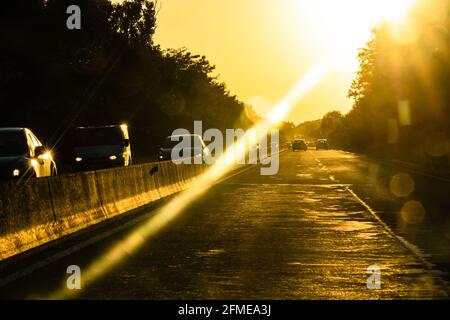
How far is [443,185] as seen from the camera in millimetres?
29438

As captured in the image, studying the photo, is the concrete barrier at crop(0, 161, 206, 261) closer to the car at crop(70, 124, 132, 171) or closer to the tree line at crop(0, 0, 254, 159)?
the car at crop(70, 124, 132, 171)

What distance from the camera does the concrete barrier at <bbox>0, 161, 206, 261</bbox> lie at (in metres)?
11.3

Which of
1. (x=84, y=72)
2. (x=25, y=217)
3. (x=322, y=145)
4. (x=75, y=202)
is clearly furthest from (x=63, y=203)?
(x=322, y=145)

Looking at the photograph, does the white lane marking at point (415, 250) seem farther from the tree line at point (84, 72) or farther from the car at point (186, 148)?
the tree line at point (84, 72)

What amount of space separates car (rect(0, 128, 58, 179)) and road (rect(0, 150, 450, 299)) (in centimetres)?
343

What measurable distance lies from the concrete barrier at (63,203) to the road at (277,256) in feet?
2.49

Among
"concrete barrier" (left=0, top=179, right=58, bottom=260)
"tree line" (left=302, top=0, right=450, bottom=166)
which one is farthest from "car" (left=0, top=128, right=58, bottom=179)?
"tree line" (left=302, top=0, right=450, bottom=166)

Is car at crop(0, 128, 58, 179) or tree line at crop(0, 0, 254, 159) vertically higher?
tree line at crop(0, 0, 254, 159)

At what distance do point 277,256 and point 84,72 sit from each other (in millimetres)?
45504

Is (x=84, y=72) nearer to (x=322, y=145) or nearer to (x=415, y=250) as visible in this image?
(x=415, y=250)

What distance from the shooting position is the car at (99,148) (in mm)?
32250

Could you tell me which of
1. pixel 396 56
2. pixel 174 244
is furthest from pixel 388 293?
pixel 396 56

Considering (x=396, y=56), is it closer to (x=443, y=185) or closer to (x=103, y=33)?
(x=103, y=33)

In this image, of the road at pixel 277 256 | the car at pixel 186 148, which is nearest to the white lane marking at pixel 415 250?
the road at pixel 277 256
